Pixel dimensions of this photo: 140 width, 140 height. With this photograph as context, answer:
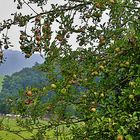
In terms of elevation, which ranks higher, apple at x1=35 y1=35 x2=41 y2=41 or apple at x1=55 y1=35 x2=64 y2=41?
apple at x1=55 y1=35 x2=64 y2=41

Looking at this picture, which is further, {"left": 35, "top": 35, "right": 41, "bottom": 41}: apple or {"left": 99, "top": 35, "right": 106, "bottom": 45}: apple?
{"left": 99, "top": 35, "right": 106, "bottom": 45}: apple

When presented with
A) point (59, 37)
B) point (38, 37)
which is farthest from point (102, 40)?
point (38, 37)

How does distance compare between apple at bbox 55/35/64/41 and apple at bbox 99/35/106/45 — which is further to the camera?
apple at bbox 99/35/106/45

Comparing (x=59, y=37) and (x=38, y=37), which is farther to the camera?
(x=59, y=37)

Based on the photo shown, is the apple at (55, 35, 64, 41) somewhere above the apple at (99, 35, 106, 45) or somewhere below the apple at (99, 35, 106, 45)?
below

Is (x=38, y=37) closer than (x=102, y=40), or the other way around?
(x=38, y=37)

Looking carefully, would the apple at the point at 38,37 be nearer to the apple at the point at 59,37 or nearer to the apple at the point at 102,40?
the apple at the point at 59,37

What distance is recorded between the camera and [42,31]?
6.41 metres

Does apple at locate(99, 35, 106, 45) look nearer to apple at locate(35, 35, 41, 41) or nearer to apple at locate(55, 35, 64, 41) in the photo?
apple at locate(55, 35, 64, 41)

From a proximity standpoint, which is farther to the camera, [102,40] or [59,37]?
[102,40]

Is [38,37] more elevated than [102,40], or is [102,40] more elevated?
[102,40]

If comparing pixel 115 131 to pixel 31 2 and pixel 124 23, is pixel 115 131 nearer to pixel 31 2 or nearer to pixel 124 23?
pixel 124 23

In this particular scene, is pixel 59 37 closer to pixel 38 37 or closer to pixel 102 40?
pixel 38 37

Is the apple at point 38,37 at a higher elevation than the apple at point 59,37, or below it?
below
